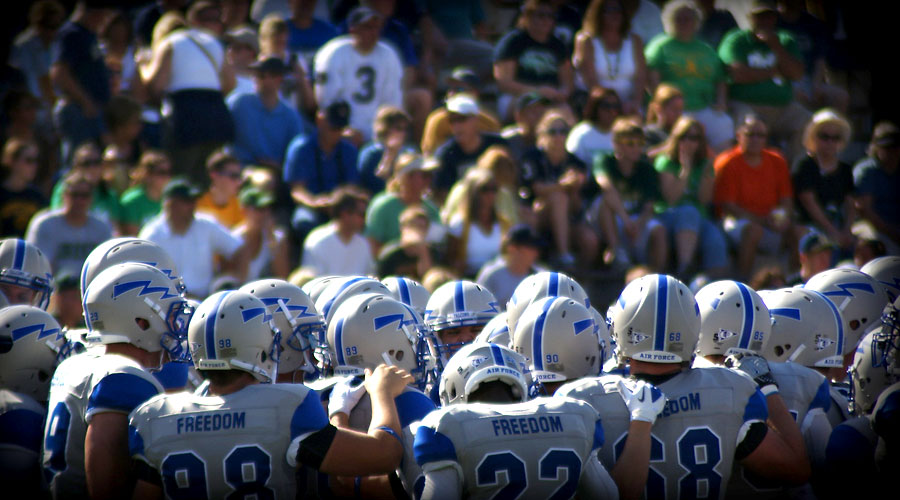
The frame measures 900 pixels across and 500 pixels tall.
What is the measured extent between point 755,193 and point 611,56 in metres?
2.46

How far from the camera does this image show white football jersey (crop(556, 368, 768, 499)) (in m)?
5.32

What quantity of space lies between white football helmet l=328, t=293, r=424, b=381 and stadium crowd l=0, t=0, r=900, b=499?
12mm

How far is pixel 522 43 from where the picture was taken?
44.1ft

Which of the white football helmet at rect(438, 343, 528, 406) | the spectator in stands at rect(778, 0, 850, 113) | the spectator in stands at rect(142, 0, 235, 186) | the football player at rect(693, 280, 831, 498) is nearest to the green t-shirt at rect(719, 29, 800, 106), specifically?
the spectator in stands at rect(778, 0, 850, 113)

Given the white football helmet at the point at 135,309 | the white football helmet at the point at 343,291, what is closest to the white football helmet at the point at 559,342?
the white football helmet at the point at 343,291

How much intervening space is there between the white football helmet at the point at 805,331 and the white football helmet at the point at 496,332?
1440mm

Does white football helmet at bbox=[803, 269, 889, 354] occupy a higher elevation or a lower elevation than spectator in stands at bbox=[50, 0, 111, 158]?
lower

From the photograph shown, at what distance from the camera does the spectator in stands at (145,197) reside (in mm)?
11367

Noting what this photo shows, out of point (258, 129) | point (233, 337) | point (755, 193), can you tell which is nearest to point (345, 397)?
point (233, 337)

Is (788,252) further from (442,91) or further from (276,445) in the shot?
(276,445)

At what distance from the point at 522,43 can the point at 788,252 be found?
12.2 feet

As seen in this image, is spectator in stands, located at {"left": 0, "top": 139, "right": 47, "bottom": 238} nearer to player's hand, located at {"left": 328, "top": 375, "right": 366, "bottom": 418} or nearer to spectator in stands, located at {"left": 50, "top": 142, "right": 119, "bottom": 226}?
spectator in stands, located at {"left": 50, "top": 142, "right": 119, "bottom": 226}

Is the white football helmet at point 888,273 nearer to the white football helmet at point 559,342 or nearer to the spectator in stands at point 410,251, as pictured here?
the white football helmet at point 559,342

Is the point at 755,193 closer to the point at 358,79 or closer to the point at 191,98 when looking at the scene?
the point at 358,79
